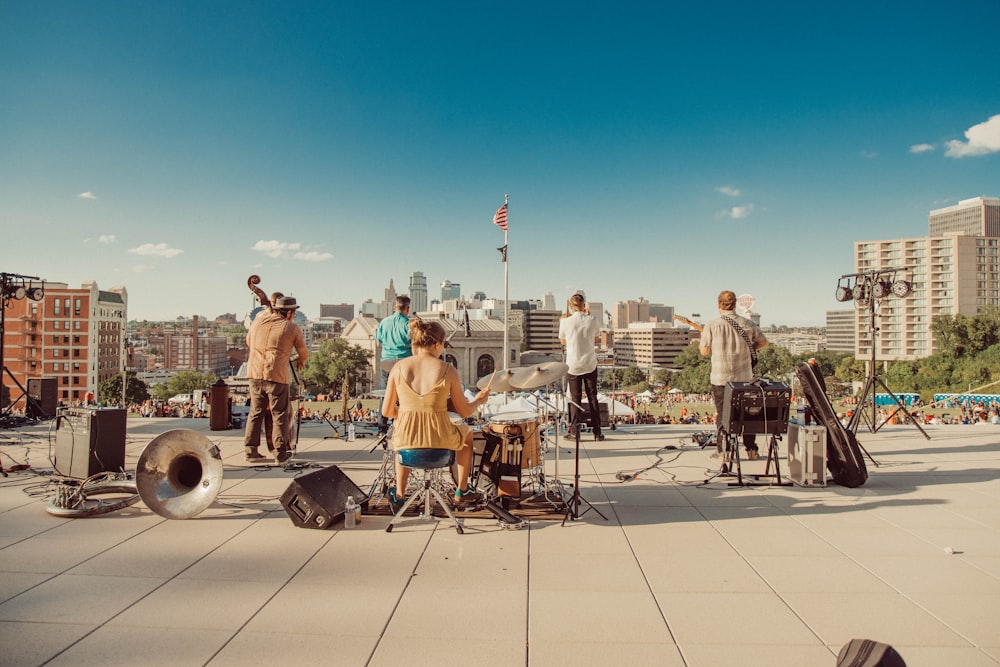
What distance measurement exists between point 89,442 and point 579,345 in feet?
20.2

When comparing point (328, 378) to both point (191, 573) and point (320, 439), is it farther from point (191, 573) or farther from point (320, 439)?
point (191, 573)

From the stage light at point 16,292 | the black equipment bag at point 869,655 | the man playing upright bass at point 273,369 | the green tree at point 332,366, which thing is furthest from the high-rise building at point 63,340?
the black equipment bag at point 869,655

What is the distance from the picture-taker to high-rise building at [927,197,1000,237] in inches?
6772

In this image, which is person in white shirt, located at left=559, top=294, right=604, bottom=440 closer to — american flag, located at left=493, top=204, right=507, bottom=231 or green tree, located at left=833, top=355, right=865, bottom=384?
american flag, located at left=493, top=204, right=507, bottom=231

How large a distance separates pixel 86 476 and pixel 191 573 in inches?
100

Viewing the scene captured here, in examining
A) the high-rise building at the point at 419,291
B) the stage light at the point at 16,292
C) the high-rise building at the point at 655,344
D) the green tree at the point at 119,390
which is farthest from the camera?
the high-rise building at the point at 419,291

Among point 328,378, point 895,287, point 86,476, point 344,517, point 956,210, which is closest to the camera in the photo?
point 344,517

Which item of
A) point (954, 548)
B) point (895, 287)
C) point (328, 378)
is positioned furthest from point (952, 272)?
point (954, 548)

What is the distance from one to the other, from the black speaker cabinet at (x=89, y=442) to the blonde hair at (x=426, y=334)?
3.22m

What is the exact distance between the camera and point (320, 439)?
31.1 ft

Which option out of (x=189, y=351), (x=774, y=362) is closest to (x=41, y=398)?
(x=774, y=362)

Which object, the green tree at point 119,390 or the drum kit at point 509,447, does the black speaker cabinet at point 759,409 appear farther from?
the green tree at point 119,390

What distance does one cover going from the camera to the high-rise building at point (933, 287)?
98438mm

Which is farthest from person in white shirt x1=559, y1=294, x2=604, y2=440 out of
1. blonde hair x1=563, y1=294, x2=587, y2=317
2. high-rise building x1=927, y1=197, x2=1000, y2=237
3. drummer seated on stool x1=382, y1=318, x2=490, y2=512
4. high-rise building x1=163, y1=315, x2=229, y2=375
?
high-rise building x1=927, y1=197, x2=1000, y2=237
